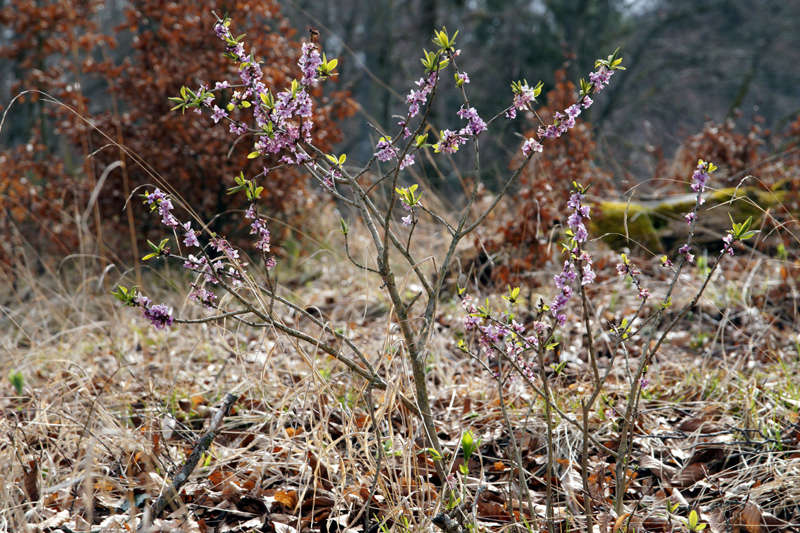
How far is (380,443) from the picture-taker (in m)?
1.67

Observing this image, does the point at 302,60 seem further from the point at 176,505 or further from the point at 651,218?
the point at 651,218

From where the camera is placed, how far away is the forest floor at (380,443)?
5.84 ft

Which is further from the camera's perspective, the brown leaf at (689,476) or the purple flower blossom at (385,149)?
the brown leaf at (689,476)

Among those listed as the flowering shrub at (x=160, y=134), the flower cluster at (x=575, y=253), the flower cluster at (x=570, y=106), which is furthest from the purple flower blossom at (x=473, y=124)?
the flowering shrub at (x=160, y=134)

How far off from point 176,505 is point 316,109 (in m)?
3.36

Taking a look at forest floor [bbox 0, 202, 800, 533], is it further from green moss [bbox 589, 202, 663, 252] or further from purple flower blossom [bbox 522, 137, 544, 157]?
green moss [bbox 589, 202, 663, 252]

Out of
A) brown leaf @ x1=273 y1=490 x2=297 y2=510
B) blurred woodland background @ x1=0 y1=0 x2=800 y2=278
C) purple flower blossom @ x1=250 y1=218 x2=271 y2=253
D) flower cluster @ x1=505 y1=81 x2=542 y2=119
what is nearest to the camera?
flower cluster @ x1=505 y1=81 x2=542 y2=119

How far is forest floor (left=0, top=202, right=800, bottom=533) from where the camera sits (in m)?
1.78

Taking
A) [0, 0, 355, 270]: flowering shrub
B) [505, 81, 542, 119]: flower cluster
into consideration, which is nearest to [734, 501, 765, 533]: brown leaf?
[505, 81, 542, 119]: flower cluster

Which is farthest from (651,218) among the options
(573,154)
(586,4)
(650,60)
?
(650,60)

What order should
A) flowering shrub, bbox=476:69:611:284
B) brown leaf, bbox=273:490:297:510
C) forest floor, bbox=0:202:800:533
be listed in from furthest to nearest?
flowering shrub, bbox=476:69:611:284
brown leaf, bbox=273:490:297:510
forest floor, bbox=0:202:800:533

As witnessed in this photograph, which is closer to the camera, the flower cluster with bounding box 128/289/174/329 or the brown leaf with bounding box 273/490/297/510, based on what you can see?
the flower cluster with bounding box 128/289/174/329

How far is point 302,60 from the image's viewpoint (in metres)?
1.57

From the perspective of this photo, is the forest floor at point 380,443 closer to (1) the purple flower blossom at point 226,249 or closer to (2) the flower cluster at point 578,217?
(1) the purple flower blossom at point 226,249
